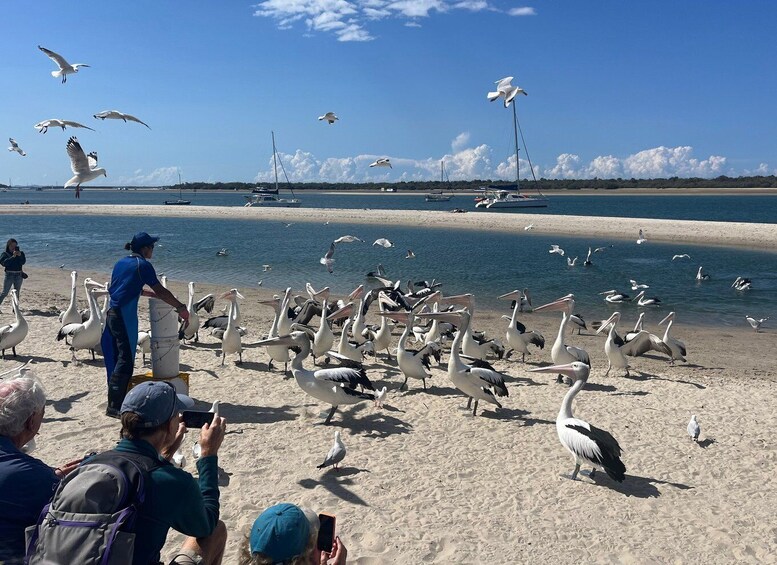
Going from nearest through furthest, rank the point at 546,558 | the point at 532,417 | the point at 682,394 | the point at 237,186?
the point at 546,558 < the point at 532,417 < the point at 682,394 < the point at 237,186

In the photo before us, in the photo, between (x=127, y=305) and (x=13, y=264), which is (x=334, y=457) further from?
(x=13, y=264)

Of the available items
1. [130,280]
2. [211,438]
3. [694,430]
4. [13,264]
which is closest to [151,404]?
[211,438]

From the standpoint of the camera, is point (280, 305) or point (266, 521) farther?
point (280, 305)

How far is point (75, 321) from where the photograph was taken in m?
9.83

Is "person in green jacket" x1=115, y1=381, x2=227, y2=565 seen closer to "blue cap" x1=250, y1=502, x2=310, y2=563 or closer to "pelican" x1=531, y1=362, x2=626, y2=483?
"blue cap" x1=250, y1=502, x2=310, y2=563

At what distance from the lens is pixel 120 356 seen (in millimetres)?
5832

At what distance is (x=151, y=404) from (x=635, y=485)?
4582 millimetres

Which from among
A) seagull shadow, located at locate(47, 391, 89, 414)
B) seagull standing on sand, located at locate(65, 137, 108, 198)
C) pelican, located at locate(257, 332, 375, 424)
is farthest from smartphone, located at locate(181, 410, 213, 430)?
seagull standing on sand, located at locate(65, 137, 108, 198)

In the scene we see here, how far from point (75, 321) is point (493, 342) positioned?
265 inches

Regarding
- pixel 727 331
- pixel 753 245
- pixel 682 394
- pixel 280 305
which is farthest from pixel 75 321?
pixel 753 245

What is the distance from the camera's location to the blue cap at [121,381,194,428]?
239cm

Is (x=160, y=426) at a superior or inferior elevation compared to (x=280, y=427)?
superior

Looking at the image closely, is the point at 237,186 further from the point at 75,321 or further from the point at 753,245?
the point at 75,321

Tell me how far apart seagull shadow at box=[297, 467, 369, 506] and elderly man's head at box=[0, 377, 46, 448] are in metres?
2.90
